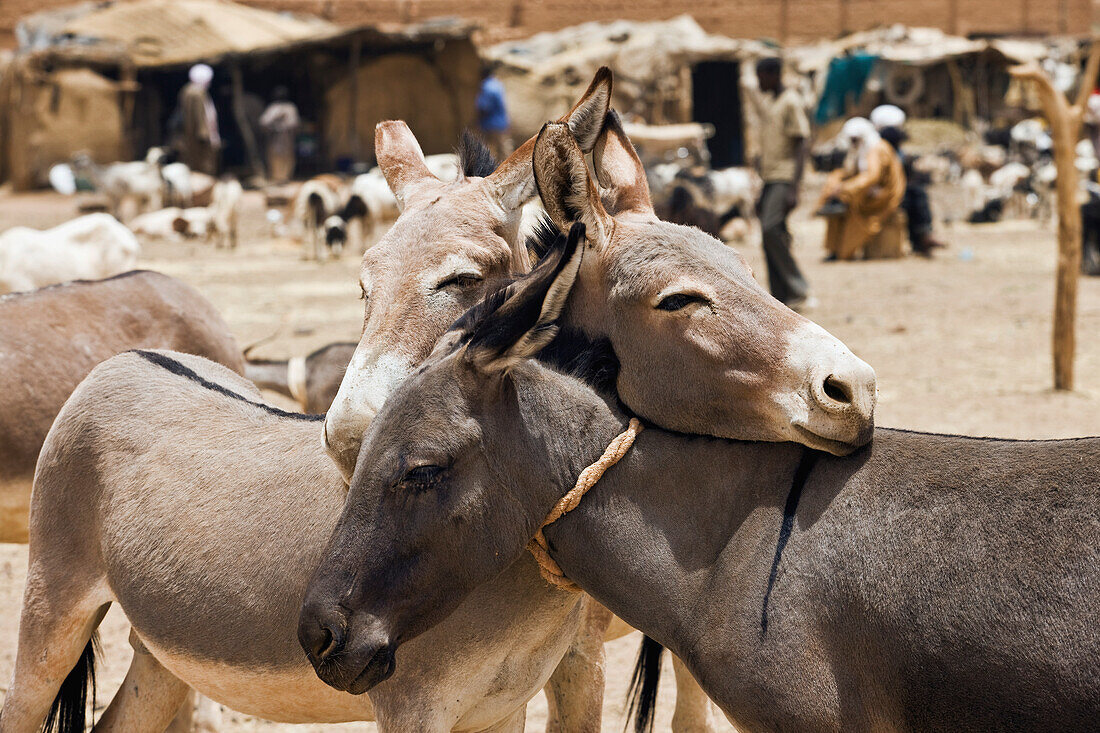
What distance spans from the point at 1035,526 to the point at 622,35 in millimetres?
27146

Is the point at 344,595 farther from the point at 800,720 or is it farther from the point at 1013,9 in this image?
the point at 1013,9

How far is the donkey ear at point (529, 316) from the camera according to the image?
2.03 metres

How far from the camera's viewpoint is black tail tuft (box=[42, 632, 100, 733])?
3.18 metres

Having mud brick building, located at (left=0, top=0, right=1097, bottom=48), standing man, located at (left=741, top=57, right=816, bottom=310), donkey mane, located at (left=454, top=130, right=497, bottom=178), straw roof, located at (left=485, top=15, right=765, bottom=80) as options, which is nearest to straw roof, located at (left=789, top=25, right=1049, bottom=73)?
mud brick building, located at (left=0, top=0, right=1097, bottom=48)

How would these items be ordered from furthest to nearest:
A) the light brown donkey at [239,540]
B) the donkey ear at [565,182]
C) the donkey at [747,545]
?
the light brown donkey at [239,540] < the donkey ear at [565,182] < the donkey at [747,545]

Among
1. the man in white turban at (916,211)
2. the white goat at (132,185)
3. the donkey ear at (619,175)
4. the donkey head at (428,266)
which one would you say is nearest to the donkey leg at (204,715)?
the donkey head at (428,266)

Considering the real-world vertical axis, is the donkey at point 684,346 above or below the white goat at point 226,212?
above

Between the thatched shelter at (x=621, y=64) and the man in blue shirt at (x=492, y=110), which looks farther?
the thatched shelter at (x=621, y=64)

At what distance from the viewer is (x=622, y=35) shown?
90.7ft

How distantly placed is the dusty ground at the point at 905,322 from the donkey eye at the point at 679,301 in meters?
2.47

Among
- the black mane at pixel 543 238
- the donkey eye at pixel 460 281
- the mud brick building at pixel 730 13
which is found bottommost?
the donkey eye at pixel 460 281

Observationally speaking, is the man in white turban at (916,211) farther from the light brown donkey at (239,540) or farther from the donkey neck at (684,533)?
the donkey neck at (684,533)

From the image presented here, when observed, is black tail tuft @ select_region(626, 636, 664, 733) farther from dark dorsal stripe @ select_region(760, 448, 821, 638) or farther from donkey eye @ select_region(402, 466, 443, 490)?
donkey eye @ select_region(402, 466, 443, 490)

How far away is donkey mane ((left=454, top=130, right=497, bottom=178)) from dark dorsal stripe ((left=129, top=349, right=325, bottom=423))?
2.64 ft
